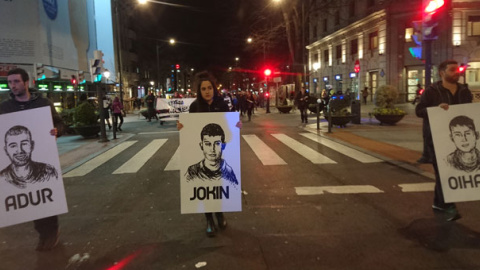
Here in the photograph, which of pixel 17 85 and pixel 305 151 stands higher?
pixel 17 85

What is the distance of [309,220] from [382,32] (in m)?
32.0

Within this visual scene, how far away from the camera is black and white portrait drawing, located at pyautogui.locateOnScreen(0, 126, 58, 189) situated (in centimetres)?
400

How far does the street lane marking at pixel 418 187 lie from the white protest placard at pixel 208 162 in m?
3.39

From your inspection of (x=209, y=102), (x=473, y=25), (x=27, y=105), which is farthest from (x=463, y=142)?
(x=473, y=25)

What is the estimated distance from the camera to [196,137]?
434cm

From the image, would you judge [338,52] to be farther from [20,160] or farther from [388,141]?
Result: [20,160]

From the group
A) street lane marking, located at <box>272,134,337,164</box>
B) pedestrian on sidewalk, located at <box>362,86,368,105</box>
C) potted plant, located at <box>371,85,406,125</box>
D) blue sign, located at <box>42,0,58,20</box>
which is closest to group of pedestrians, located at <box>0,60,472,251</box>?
street lane marking, located at <box>272,134,337,164</box>

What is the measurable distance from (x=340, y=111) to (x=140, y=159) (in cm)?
906

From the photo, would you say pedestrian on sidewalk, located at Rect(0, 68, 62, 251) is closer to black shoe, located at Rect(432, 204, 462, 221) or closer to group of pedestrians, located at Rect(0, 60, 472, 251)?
group of pedestrians, located at Rect(0, 60, 472, 251)

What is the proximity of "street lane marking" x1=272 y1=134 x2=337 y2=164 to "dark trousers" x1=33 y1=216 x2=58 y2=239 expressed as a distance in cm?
588

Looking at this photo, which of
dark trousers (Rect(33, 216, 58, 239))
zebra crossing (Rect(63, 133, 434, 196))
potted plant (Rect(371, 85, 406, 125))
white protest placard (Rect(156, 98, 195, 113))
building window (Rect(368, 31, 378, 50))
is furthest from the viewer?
building window (Rect(368, 31, 378, 50))

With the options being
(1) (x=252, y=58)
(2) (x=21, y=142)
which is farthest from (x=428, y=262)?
(1) (x=252, y=58)

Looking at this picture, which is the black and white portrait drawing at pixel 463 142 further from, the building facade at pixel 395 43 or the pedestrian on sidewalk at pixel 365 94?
the pedestrian on sidewalk at pixel 365 94

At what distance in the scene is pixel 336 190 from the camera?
247 inches
